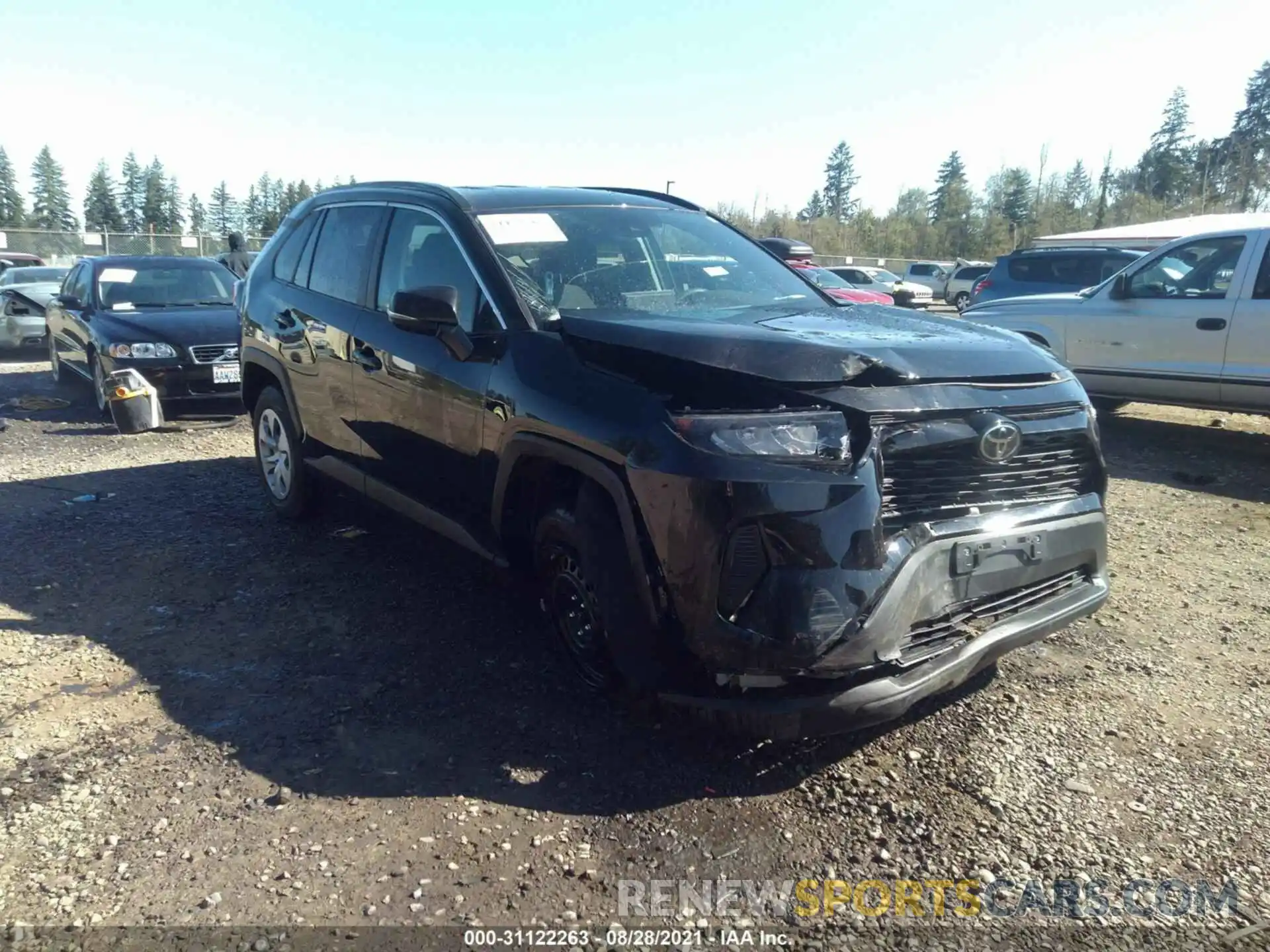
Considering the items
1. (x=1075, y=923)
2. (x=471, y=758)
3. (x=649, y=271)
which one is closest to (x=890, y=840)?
(x=1075, y=923)

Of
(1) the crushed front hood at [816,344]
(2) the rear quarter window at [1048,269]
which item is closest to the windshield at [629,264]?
(1) the crushed front hood at [816,344]

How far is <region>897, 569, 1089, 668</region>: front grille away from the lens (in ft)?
9.41

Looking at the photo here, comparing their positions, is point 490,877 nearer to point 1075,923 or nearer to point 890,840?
point 890,840

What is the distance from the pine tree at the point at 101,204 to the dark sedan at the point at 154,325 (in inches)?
3430

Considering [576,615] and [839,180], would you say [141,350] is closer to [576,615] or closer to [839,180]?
[576,615]

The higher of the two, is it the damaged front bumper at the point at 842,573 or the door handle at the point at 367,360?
the door handle at the point at 367,360

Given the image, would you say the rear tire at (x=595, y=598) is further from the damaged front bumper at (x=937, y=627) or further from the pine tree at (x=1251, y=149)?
the pine tree at (x=1251, y=149)

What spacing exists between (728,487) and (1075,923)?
1442mm

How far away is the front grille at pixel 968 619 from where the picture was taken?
9.41ft

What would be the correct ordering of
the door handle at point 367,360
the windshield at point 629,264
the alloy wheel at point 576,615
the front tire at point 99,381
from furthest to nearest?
the front tire at point 99,381 → the door handle at point 367,360 → the windshield at point 629,264 → the alloy wheel at point 576,615

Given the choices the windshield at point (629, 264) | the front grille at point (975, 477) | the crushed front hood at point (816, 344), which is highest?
the windshield at point (629, 264)

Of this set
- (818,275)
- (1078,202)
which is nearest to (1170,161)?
(1078,202)

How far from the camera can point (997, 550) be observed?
2996 mm

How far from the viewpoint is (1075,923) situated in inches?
97.2
